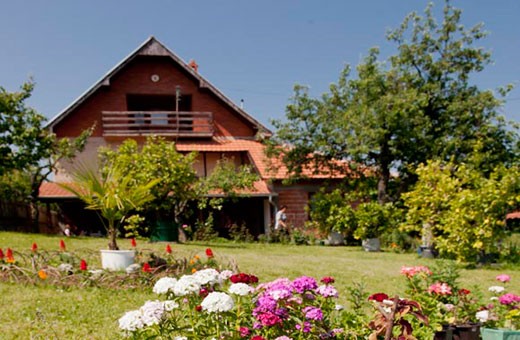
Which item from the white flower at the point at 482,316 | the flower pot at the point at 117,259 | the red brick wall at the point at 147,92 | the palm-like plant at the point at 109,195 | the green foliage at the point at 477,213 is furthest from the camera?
the red brick wall at the point at 147,92

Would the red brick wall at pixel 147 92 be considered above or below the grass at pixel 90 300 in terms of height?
above

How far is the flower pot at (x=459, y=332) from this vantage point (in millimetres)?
3312

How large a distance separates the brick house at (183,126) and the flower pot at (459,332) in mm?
16690

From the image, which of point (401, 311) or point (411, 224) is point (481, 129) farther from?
point (401, 311)

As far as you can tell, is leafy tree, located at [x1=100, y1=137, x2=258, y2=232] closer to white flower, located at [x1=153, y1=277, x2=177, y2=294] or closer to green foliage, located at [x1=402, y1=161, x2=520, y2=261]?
green foliage, located at [x1=402, y1=161, x2=520, y2=261]

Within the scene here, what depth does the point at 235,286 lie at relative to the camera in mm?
2996

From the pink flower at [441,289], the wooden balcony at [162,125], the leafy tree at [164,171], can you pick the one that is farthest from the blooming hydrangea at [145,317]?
the wooden balcony at [162,125]

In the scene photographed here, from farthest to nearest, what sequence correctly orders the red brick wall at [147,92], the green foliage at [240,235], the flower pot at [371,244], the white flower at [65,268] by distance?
the red brick wall at [147,92]
the green foliage at [240,235]
the flower pot at [371,244]
the white flower at [65,268]

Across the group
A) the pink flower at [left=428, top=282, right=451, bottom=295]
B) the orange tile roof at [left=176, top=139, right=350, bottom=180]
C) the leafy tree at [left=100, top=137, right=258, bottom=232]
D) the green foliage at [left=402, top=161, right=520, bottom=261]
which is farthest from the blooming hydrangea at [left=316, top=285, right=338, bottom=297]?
the orange tile roof at [left=176, top=139, right=350, bottom=180]

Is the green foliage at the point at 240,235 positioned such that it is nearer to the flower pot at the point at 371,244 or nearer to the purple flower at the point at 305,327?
the flower pot at the point at 371,244

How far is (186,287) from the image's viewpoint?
3.02m

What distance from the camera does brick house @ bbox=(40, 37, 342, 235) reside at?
20938 mm

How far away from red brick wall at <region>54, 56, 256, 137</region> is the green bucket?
23.2 feet

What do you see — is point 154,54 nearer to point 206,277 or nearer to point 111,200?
point 111,200
